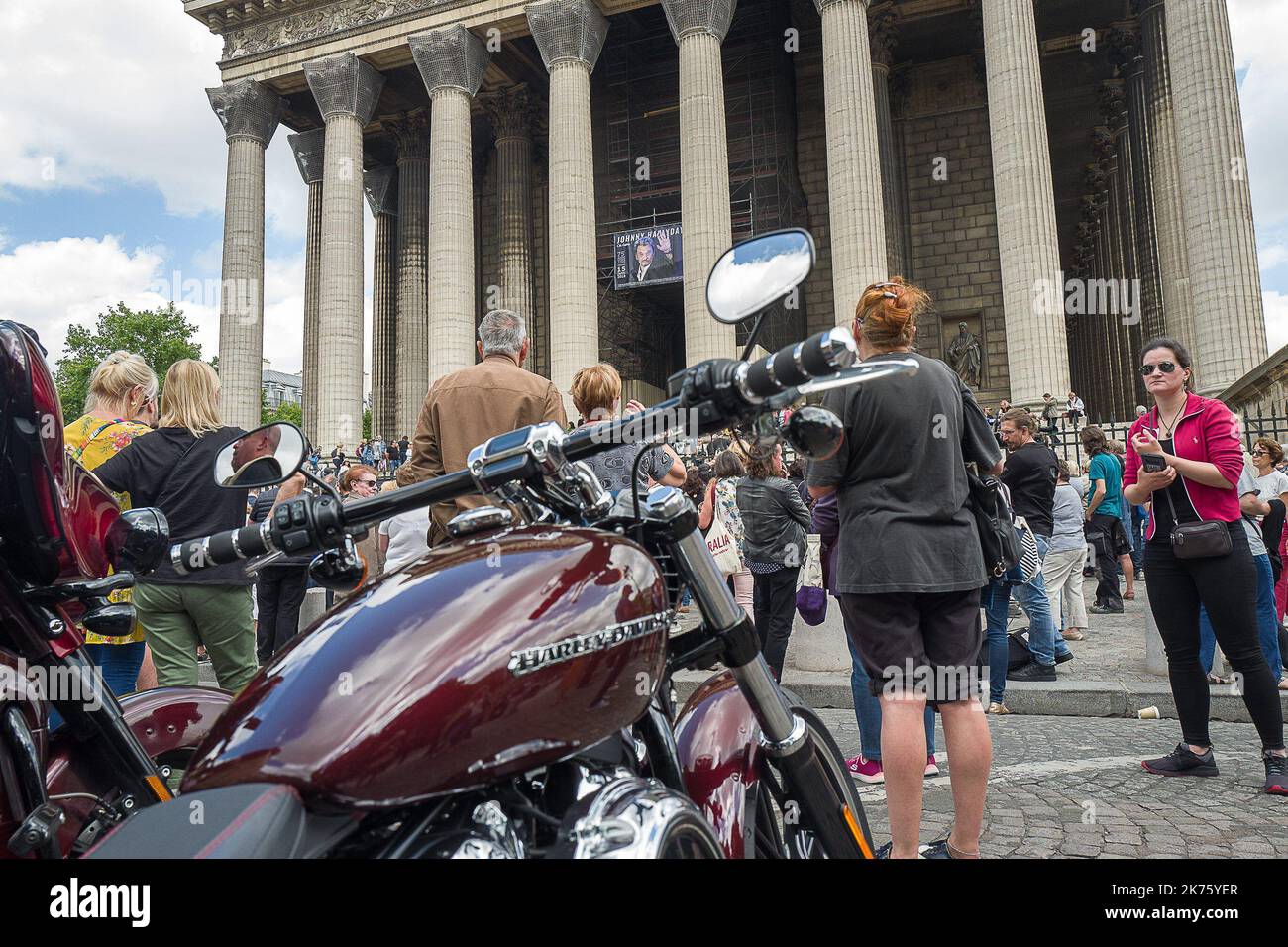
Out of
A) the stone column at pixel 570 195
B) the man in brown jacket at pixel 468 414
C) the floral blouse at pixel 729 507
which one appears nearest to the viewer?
the man in brown jacket at pixel 468 414

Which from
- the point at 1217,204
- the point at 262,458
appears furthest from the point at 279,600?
the point at 1217,204

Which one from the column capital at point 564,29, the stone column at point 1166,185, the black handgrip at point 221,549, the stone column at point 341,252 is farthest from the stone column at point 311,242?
the black handgrip at point 221,549

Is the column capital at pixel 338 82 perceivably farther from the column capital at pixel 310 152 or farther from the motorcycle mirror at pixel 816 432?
the motorcycle mirror at pixel 816 432

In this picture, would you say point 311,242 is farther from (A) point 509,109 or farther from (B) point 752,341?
(B) point 752,341

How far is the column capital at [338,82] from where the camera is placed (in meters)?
24.9

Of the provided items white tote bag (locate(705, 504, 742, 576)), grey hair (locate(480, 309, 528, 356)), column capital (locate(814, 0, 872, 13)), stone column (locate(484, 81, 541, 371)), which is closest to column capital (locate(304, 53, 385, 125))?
stone column (locate(484, 81, 541, 371))

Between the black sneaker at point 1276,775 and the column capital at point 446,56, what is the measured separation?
78.7ft

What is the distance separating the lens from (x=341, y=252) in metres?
24.4

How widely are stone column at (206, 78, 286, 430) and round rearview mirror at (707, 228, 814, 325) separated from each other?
1021 inches

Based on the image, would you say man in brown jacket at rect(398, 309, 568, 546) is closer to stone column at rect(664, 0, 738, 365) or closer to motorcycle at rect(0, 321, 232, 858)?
motorcycle at rect(0, 321, 232, 858)

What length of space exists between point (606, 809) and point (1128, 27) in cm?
2962

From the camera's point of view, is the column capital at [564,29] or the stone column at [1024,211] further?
the column capital at [564,29]

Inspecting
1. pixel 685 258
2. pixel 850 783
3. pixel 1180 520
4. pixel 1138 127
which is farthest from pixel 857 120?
pixel 850 783

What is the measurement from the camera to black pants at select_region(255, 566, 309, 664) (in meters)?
6.67
